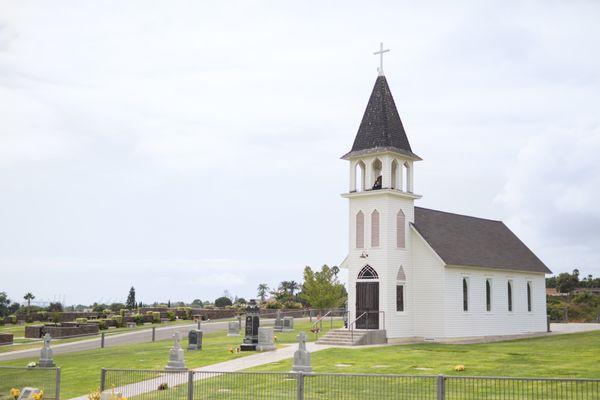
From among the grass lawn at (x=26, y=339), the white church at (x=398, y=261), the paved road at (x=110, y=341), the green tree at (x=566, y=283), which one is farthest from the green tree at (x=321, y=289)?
the green tree at (x=566, y=283)

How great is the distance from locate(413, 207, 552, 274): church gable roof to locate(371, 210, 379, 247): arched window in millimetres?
2514

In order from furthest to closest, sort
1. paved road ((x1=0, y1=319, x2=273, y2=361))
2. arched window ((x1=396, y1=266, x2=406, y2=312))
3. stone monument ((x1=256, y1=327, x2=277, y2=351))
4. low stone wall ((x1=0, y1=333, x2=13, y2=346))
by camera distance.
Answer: low stone wall ((x1=0, y1=333, x2=13, y2=346)) < paved road ((x1=0, y1=319, x2=273, y2=361)) < arched window ((x1=396, y1=266, x2=406, y2=312)) < stone monument ((x1=256, y1=327, x2=277, y2=351))

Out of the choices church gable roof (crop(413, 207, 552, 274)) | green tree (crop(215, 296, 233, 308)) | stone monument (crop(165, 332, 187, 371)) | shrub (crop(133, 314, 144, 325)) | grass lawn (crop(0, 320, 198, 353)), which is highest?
church gable roof (crop(413, 207, 552, 274))

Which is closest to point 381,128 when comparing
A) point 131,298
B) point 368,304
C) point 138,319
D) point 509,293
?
point 368,304

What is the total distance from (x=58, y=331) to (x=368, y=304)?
2235 centimetres

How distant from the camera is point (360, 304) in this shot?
1416 inches

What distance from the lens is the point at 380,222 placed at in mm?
35688

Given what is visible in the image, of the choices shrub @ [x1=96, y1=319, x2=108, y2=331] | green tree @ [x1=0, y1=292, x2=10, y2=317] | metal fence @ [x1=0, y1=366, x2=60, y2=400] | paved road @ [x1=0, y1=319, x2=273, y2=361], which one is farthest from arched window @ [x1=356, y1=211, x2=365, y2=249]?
green tree @ [x1=0, y1=292, x2=10, y2=317]

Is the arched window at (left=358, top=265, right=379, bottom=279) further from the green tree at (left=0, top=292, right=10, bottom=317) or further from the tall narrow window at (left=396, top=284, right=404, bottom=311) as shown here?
the green tree at (left=0, top=292, right=10, bottom=317)

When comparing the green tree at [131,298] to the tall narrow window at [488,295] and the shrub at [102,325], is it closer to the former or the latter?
the shrub at [102,325]

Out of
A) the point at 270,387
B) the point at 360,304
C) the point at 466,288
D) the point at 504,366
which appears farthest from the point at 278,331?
the point at 270,387

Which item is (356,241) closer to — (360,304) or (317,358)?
(360,304)

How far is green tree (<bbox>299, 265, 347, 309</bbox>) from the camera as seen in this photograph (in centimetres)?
5278

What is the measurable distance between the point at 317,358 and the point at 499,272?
1664 cm
